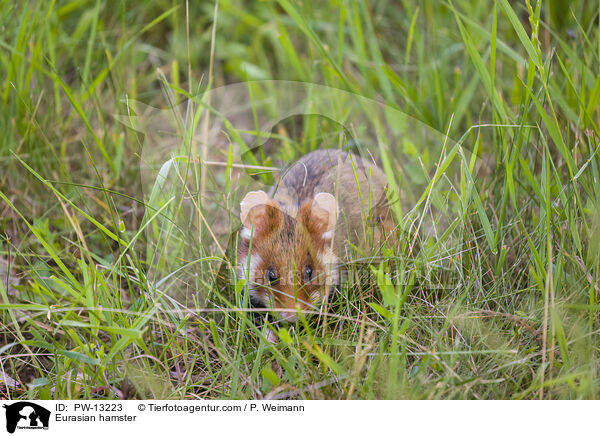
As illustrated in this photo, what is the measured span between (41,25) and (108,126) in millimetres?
974

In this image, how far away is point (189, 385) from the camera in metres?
3.04

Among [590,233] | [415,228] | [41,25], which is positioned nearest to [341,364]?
[415,228]

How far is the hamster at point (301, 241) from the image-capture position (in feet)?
10.9

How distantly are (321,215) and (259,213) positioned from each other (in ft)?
1.21

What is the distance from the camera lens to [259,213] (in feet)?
11.3

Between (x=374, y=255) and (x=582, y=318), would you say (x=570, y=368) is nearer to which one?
(x=582, y=318)

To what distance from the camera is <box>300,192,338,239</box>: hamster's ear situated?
133 inches
